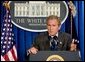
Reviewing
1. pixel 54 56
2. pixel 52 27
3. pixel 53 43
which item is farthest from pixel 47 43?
pixel 54 56

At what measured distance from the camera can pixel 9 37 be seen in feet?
9.37

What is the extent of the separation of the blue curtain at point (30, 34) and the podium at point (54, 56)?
0.97 m

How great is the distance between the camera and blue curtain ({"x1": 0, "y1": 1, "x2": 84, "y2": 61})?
2893 millimetres

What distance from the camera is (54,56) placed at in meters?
1.96

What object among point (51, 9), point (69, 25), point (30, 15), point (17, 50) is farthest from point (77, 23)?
point (17, 50)

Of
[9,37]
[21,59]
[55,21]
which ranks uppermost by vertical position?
[55,21]

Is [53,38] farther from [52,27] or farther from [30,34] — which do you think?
[30,34]

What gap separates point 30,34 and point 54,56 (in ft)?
3.35

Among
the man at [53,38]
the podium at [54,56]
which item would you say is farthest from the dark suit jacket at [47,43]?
the podium at [54,56]

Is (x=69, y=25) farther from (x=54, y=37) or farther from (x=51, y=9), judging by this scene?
(x=54, y=37)

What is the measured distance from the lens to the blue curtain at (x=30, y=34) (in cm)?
289

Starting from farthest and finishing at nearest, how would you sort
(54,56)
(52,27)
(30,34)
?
(30,34) < (52,27) < (54,56)

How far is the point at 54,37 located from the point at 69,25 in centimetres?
53

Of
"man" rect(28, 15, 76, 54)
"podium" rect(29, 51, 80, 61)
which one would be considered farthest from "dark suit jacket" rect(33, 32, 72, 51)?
"podium" rect(29, 51, 80, 61)
